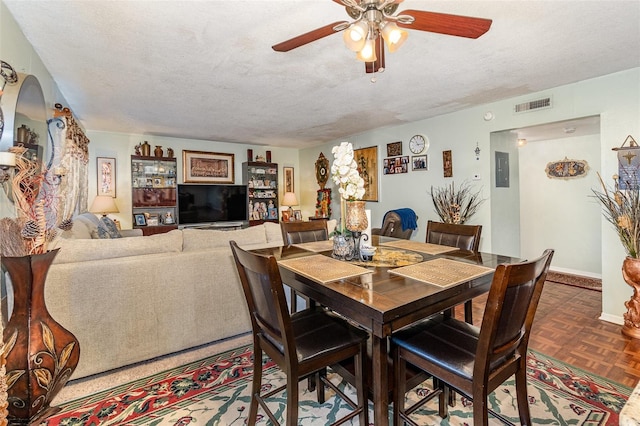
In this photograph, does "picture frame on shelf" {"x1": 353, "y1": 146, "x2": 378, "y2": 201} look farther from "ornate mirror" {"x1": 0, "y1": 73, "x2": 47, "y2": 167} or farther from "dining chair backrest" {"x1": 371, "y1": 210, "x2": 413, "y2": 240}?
"ornate mirror" {"x1": 0, "y1": 73, "x2": 47, "y2": 167}

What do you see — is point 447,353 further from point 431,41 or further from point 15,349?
point 431,41

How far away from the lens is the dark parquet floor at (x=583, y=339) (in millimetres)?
2023

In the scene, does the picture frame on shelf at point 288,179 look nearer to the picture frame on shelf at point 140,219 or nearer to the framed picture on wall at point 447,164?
the picture frame on shelf at point 140,219

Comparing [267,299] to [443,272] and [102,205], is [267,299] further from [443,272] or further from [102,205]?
[102,205]

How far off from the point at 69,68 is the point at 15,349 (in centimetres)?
242

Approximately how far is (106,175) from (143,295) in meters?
3.95

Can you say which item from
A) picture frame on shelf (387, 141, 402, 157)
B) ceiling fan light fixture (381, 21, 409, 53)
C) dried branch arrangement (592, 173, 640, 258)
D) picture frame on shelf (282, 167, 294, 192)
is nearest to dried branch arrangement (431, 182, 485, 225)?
picture frame on shelf (387, 141, 402, 157)

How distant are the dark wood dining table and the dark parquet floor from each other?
1554 mm

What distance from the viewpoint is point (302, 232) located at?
2496mm

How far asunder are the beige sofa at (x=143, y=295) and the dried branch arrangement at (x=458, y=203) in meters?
2.81

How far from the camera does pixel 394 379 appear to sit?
132 cm

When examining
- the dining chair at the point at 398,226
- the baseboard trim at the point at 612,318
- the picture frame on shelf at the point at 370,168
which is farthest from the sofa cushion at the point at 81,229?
the baseboard trim at the point at 612,318

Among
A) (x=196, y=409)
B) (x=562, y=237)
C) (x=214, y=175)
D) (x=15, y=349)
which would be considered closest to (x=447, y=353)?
(x=196, y=409)

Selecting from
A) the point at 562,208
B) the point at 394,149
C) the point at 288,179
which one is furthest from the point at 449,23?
the point at 288,179
